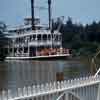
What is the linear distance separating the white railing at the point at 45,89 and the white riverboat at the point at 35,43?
201ft

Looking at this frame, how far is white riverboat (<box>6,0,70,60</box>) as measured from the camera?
73125 millimetres

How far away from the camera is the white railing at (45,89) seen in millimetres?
8168

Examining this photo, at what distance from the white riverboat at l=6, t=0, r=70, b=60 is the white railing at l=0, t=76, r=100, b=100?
6125cm

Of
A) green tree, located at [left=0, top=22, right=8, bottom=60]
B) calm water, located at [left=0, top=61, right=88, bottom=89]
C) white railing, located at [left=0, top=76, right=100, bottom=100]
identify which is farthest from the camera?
green tree, located at [left=0, top=22, right=8, bottom=60]

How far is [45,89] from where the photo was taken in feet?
30.1

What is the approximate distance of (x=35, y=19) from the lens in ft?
263

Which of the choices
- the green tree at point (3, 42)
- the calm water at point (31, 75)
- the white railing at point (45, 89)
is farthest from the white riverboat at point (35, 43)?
the white railing at point (45, 89)

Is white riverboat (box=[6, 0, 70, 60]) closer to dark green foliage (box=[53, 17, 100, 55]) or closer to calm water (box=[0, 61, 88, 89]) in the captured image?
dark green foliage (box=[53, 17, 100, 55])

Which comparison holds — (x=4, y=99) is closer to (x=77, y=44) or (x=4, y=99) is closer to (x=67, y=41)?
(x=77, y=44)

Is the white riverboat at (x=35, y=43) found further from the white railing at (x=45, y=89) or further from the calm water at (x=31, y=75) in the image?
the white railing at (x=45, y=89)

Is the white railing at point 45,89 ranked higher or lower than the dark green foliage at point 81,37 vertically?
higher

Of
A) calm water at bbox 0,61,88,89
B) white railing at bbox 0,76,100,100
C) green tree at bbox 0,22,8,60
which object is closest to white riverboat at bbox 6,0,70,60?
green tree at bbox 0,22,8,60

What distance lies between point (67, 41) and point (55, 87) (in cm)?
8296

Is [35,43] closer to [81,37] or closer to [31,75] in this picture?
[81,37]
